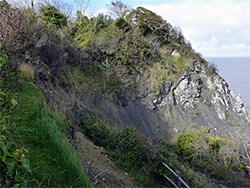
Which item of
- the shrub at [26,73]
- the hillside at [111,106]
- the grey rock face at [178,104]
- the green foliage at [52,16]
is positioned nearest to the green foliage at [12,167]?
the hillside at [111,106]

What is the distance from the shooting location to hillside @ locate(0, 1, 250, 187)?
3221 mm

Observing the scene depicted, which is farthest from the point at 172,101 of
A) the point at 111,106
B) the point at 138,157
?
the point at 138,157

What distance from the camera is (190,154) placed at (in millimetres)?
14078

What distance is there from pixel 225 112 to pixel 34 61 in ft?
70.3

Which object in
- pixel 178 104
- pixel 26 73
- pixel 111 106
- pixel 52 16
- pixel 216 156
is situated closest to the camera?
pixel 26 73

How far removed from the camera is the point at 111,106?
16469mm

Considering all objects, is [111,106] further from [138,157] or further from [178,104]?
[138,157]

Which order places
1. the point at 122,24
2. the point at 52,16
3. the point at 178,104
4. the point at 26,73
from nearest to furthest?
the point at 26,73 → the point at 52,16 → the point at 122,24 → the point at 178,104

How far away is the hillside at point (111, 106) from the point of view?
3.22 meters

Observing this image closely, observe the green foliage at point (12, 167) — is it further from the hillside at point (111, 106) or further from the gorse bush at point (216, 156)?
the gorse bush at point (216, 156)

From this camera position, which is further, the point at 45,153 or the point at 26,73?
the point at 26,73

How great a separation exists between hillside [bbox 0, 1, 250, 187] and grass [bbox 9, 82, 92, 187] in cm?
2

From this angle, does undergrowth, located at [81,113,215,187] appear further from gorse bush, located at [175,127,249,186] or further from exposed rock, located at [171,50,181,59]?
exposed rock, located at [171,50,181,59]

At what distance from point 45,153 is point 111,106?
44.0 ft
